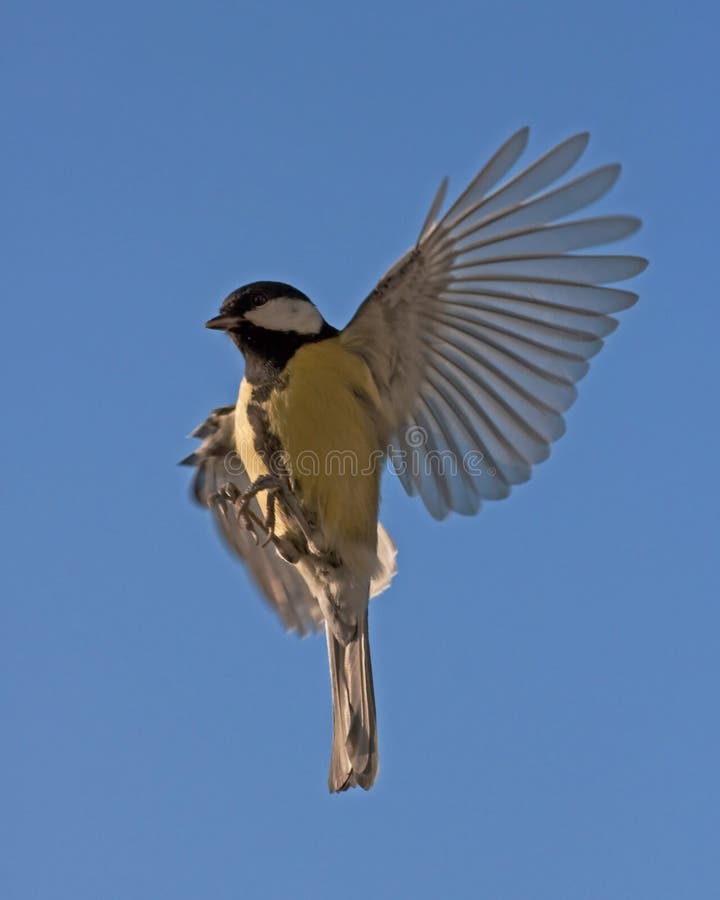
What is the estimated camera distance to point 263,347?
4.12 meters

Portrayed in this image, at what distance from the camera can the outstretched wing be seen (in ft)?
12.8

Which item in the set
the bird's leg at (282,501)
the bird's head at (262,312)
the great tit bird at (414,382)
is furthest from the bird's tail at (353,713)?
the bird's head at (262,312)

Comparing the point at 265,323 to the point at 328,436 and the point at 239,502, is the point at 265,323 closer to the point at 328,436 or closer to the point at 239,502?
the point at 328,436

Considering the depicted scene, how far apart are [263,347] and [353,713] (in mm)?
1376

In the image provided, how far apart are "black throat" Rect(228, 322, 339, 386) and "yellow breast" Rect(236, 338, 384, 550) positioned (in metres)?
0.03

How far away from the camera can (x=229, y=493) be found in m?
3.93

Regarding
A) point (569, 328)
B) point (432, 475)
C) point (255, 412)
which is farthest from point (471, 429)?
point (255, 412)

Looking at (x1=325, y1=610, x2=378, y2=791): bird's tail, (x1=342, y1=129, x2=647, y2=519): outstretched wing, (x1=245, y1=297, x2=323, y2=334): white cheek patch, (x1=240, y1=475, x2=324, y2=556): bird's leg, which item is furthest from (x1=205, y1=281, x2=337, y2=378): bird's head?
(x1=325, y1=610, x2=378, y2=791): bird's tail

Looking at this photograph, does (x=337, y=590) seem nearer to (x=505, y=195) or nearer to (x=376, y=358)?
(x=376, y=358)

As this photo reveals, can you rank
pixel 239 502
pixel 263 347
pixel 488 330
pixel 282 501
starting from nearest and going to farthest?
pixel 239 502 < pixel 282 501 < pixel 263 347 < pixel 488 330

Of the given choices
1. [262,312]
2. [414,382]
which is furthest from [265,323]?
[414,382]

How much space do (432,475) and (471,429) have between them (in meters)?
0.23

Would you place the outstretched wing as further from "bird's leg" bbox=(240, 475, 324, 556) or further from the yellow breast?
"bird's leg" bbox=(240, 475, 324, 556)

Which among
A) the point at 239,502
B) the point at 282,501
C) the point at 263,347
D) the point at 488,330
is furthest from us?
the point at 488,330
